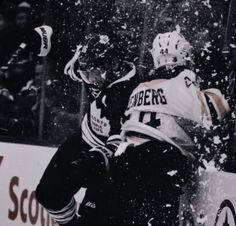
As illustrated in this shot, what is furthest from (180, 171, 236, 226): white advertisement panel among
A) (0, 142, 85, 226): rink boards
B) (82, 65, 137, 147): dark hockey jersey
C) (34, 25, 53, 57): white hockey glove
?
(34, 25, 53, 57): white hockey glove

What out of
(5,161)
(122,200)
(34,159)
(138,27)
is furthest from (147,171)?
(5,161)

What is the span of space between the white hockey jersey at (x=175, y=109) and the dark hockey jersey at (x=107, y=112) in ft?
0.81

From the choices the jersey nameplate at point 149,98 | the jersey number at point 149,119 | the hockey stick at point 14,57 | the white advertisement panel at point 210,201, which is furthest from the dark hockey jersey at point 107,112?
the hockey stick at point 14,57

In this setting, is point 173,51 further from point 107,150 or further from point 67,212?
point 67,212

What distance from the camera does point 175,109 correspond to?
3543 mm

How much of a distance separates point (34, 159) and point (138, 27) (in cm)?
111

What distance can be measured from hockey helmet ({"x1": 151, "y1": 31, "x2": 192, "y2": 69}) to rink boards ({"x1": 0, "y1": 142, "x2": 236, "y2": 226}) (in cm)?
57

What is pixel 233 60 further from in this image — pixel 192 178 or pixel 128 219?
pixel 128 219

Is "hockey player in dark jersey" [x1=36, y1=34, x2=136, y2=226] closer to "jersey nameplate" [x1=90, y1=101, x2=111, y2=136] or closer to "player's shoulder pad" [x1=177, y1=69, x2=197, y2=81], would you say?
"jersey nameplate" [x1=90, y1=101, x2=111, y2=136]

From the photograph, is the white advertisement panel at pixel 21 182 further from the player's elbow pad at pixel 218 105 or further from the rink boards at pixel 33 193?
the player's elbow pad at pixel 218 105

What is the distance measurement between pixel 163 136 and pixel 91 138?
64 cm

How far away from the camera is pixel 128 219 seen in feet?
12.1

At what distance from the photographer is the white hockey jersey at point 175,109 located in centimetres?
346

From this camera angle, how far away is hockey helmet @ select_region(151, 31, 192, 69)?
141 inches
